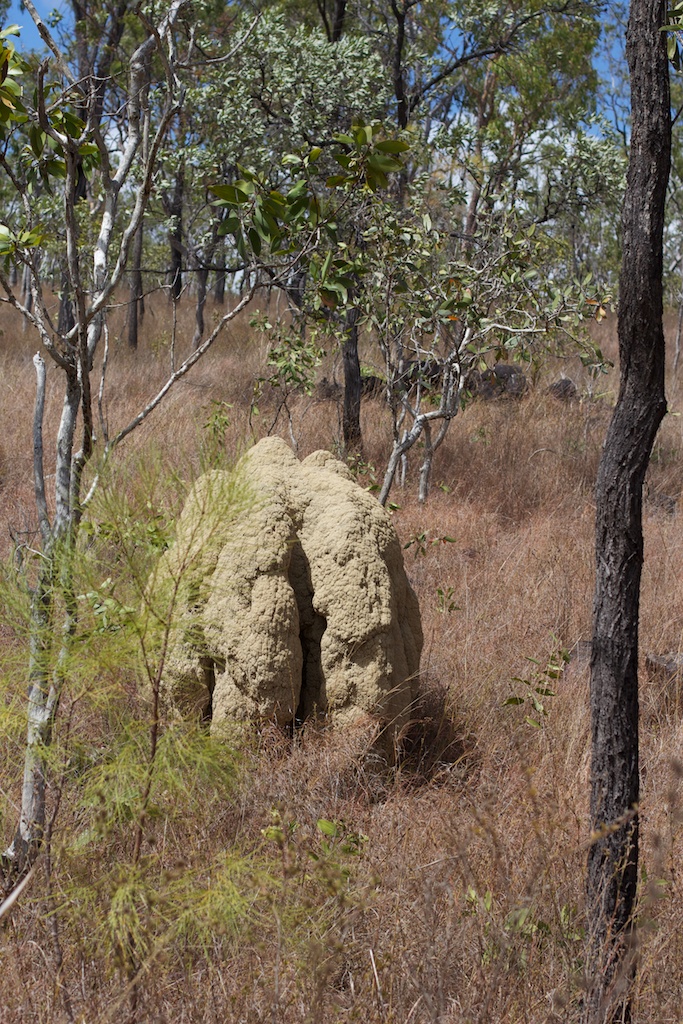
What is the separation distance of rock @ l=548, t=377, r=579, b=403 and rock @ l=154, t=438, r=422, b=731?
27.6ft

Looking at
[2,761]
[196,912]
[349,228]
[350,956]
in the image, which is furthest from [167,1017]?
[349,228]

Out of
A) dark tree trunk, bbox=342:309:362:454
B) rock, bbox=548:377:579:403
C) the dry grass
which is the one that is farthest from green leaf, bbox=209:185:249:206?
rock, bbox=548:377:579:403

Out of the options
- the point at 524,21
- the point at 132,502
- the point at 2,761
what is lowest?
the point at 2,761

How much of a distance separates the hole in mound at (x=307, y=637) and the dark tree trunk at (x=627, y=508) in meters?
1.45

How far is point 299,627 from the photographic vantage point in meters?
3.71

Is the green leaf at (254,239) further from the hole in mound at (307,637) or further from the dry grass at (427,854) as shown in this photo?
the hole in mound at (307,637)

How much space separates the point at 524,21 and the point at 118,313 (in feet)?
45.9

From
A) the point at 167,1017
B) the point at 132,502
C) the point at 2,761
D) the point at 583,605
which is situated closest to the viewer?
the point at 167,1017

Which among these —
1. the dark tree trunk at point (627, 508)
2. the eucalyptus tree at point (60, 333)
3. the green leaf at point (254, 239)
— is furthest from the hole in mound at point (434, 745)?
the green leaf at point (254, 239)

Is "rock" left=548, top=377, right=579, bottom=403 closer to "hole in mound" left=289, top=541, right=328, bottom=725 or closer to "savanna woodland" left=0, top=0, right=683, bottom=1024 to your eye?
"savanna woodland" left=0, top=0, right=683, bottom=1024

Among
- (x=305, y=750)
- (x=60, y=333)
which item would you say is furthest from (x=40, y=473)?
(x=305, y=750)

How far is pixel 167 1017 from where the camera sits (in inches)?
87.1

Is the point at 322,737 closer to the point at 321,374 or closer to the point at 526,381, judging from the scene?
the point at 321,374

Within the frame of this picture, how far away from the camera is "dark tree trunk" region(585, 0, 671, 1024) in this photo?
2320 mm
